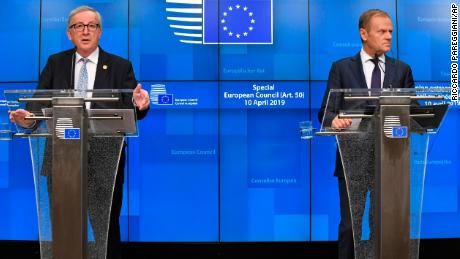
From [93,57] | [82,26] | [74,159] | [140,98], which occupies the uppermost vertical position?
[82,26]

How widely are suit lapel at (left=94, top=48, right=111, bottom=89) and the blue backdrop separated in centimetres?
152

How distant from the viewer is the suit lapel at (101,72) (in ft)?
10.7

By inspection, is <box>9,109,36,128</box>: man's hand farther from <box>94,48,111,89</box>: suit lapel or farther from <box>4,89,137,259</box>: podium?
<box>94,48,111,89</box>: suit lapel

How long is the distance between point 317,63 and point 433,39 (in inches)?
39.9

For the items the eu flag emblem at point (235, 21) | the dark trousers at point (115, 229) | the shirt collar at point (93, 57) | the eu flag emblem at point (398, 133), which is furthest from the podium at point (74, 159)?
the eu flag emblem at point (235, 21)

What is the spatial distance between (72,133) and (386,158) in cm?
134

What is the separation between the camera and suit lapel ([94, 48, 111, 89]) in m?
3.27

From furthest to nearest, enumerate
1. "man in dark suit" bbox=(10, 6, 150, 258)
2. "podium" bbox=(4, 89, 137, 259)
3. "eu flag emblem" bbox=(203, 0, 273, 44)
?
1. "eu flag emblem" bbox=(203, 0, 273, 44)
2. "man in dark suit" bbox=(10, 6, 150, 258)
3. "podium" bbox=(4, 89, 137, 259)

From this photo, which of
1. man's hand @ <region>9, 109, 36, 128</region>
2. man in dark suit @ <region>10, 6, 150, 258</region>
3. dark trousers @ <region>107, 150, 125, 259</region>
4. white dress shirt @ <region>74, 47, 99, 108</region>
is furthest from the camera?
white dress shirt @ <region>74, 47, 99, 108</region>

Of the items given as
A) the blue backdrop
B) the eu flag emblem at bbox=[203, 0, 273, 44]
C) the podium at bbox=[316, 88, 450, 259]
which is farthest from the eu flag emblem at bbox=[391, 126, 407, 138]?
the eu flag emblem at bbox=[203, 0, 273, 44]

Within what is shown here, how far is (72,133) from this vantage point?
8.13 feet

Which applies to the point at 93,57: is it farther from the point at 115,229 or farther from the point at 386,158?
the point at 386,158

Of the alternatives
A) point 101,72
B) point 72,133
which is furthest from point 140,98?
point 101,72

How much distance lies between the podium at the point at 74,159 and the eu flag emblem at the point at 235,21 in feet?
7.27
